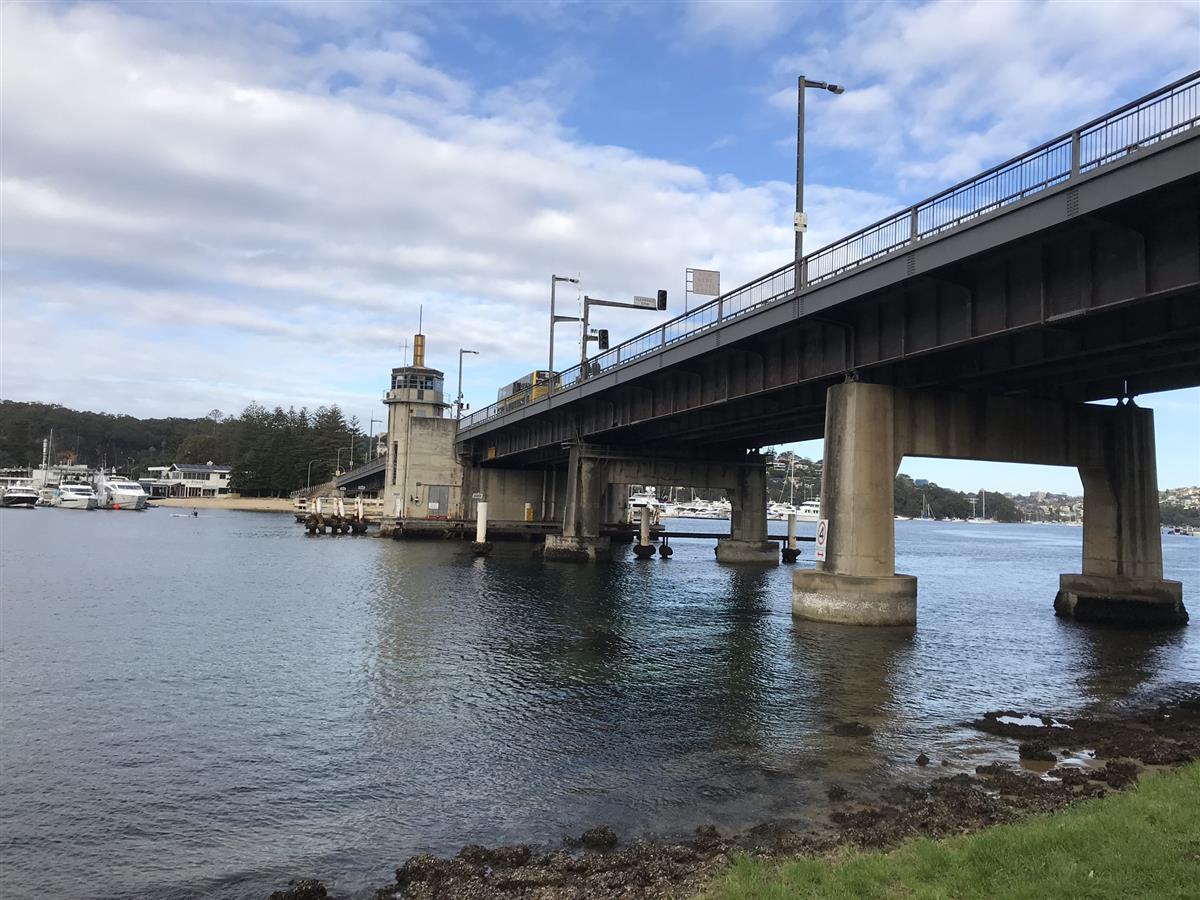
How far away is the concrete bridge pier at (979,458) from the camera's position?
27.2 meters

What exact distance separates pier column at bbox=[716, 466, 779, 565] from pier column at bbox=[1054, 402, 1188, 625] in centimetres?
3112

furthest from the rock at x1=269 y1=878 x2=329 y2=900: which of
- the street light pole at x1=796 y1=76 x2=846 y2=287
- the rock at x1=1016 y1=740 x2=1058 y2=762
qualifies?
the street light pole at x1=796 y1=76 x2=846 y2=287

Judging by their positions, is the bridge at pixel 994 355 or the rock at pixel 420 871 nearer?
the rock at pixel 420 871

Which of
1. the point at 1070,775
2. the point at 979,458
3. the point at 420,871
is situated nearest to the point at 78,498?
the point at 979,458

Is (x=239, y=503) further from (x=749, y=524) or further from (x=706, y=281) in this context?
(x=706, y=281)

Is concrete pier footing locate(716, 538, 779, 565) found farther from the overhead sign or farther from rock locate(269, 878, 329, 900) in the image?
rock locate(269, 878, 329, 900)

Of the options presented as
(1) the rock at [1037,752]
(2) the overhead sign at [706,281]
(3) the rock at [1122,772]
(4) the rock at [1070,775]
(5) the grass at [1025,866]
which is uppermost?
(2) the overhead sign at [706,281]

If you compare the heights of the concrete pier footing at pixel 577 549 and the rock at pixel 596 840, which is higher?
the concrete pier footing at pixel 577 549

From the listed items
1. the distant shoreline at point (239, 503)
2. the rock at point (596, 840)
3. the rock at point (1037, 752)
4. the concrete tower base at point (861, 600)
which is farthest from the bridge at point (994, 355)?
the distant shoreline at point (239, 503)

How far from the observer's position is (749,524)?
6275 centimetres

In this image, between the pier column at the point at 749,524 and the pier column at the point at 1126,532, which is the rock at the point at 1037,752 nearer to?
the pier column at the point at 1126,532

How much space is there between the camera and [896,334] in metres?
25.8

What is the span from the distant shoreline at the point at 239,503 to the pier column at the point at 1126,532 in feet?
512

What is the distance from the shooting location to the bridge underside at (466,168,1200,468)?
17.7 metres
